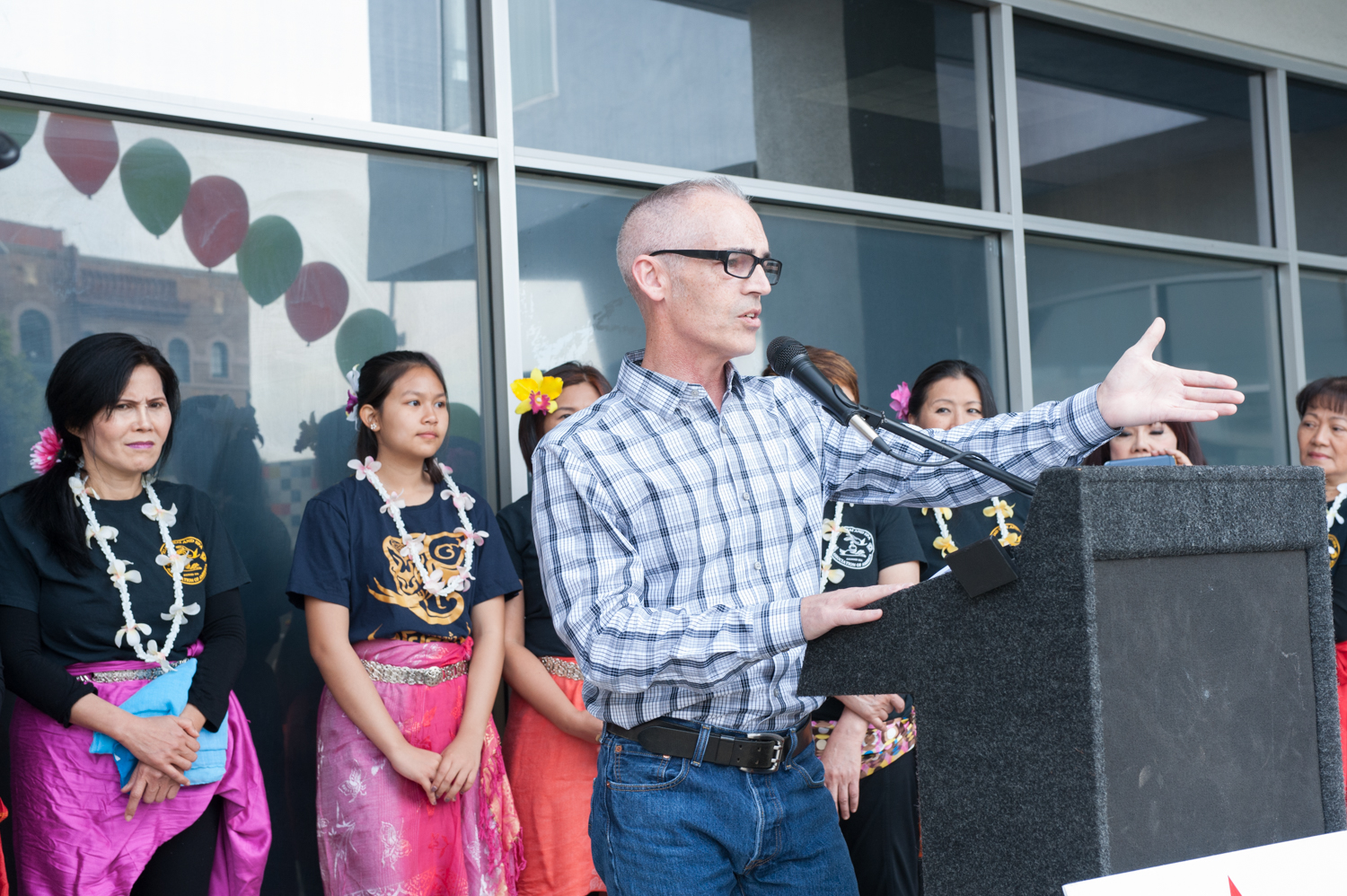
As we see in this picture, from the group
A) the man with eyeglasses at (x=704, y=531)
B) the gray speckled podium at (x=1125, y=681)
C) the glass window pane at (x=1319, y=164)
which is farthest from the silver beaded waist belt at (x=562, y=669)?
the glass window pane at (x=1319, y=164)

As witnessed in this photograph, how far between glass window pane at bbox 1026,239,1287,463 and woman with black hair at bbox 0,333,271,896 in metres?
3.28

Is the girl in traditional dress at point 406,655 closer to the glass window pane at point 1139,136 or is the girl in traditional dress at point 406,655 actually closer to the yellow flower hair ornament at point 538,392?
the yellow flower hair ornament at point 538,392

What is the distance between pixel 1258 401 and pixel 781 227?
2613 mm

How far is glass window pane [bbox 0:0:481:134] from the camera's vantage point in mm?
2896

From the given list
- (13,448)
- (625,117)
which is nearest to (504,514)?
(13,448)

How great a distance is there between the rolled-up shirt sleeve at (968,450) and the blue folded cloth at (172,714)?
1495mm

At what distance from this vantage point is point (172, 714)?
2.36 metres

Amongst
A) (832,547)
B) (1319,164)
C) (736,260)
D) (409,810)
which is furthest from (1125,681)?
(1319,164)

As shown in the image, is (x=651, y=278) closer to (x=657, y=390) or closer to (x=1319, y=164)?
(x=657, y=390)

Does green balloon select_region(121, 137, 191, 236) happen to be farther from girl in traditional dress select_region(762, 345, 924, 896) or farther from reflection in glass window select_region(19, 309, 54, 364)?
girl in traditional dress select_region(762, 345, 924, 896)

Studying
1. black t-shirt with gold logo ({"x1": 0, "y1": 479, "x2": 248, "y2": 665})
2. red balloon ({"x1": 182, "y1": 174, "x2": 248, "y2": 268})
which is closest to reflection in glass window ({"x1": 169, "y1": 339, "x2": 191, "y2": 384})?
red balloon ({"x1": 182, "y1": 174, "x2": 248, "y2": 268})

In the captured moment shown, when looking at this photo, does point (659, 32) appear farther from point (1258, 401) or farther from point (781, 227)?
point (1258, 401)

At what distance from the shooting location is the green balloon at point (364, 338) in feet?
10.5

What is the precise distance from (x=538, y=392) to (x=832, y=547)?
3.03 feet
